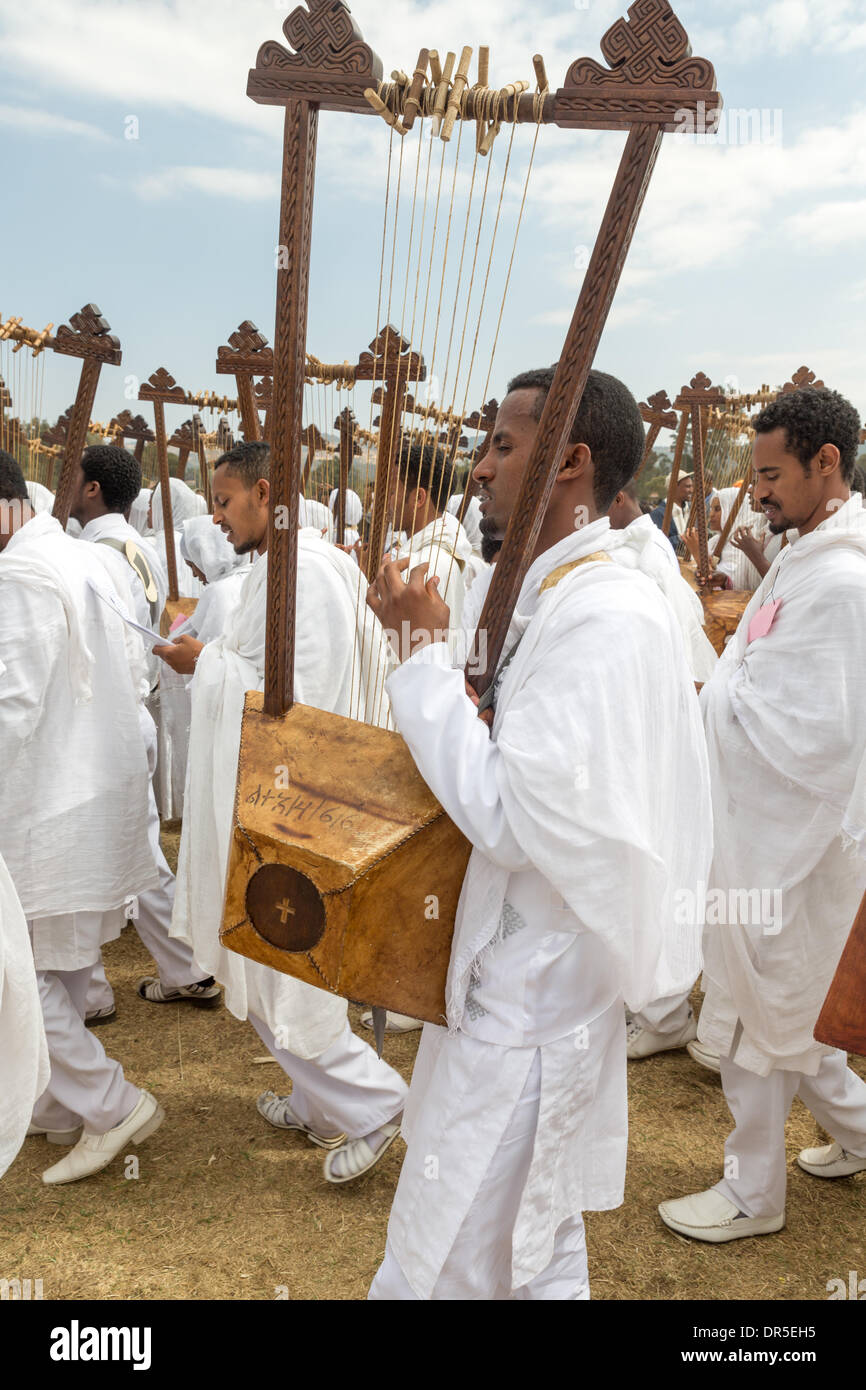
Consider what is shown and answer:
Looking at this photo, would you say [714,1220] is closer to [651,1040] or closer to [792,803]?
[651,1040]

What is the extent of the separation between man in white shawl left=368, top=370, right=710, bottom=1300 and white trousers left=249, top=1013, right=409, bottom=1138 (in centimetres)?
119

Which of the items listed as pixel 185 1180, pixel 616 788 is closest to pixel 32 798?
pixel 185 1180

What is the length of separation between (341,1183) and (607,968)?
165cm

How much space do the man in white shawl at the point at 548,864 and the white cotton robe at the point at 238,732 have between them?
1138 mm

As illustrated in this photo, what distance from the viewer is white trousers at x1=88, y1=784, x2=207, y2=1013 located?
374cm

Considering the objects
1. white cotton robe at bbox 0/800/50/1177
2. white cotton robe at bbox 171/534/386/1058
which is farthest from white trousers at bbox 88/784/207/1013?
white cotton robe at bbox 0/800/50/1177

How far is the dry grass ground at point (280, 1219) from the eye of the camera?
2562mm

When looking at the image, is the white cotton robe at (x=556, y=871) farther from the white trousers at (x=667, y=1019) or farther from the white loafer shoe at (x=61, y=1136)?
the white trousers at (x=667, y=1019)

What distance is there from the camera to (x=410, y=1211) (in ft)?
5.41

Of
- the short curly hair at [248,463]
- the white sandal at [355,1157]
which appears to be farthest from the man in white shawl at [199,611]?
the white sandal at [355,1157]

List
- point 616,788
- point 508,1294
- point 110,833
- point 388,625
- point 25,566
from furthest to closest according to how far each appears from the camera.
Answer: point 110,833
point 25,566
point 508,1294
point 388,625
point 616,788

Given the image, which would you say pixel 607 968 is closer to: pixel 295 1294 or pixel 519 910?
pixel 519 910

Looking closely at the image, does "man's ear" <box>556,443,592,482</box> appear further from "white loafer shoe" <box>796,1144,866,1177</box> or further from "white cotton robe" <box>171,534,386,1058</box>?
"white loafer shoe" <box>796,1144,866,1177</box>

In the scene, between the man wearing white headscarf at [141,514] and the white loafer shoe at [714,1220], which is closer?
the white loafer shoe at [714,1220]
